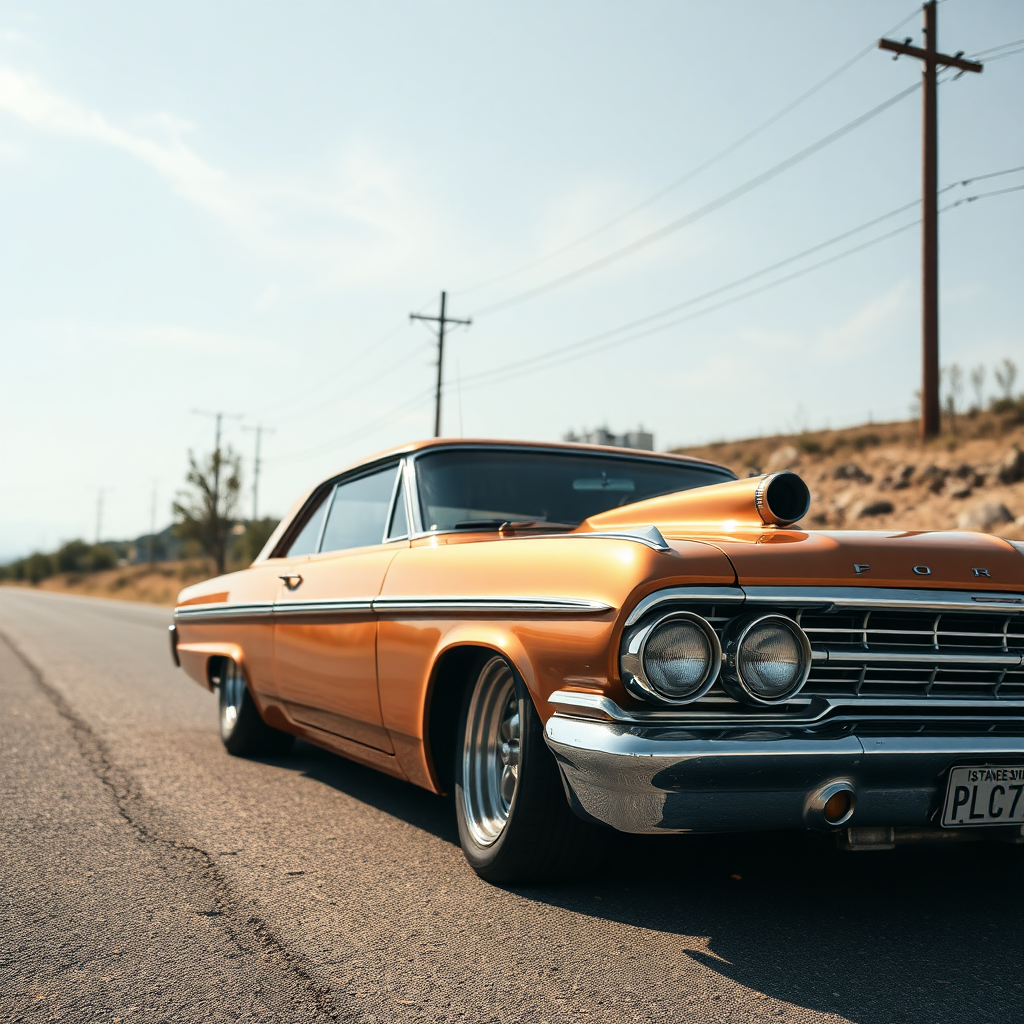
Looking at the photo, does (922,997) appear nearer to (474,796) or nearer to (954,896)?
(954,896)

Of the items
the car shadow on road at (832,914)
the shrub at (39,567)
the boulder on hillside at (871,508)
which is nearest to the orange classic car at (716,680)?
the car shadow on road at (832,914)

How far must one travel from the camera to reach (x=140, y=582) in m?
68.3

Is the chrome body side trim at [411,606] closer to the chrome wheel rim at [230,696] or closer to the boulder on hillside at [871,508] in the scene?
the chrome wheel rim at [230,696]

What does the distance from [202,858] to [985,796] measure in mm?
2560

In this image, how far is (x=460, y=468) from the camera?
14.8 feet

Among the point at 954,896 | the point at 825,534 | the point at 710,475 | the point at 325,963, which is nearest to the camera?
the point at 325,963

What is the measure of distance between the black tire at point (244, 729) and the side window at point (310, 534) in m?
0.70

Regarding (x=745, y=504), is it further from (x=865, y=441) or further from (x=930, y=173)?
(x=865, y=441)

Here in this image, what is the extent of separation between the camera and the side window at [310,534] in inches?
217

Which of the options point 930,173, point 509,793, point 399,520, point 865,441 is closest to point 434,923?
point 509,793

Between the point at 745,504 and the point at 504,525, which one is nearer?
the point at 745,504

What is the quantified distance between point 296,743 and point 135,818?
207cm

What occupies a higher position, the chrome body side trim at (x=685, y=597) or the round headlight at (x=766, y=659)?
the chrome body side trim at (x=685, y=597)

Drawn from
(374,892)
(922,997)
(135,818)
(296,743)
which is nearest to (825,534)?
(922,997)
